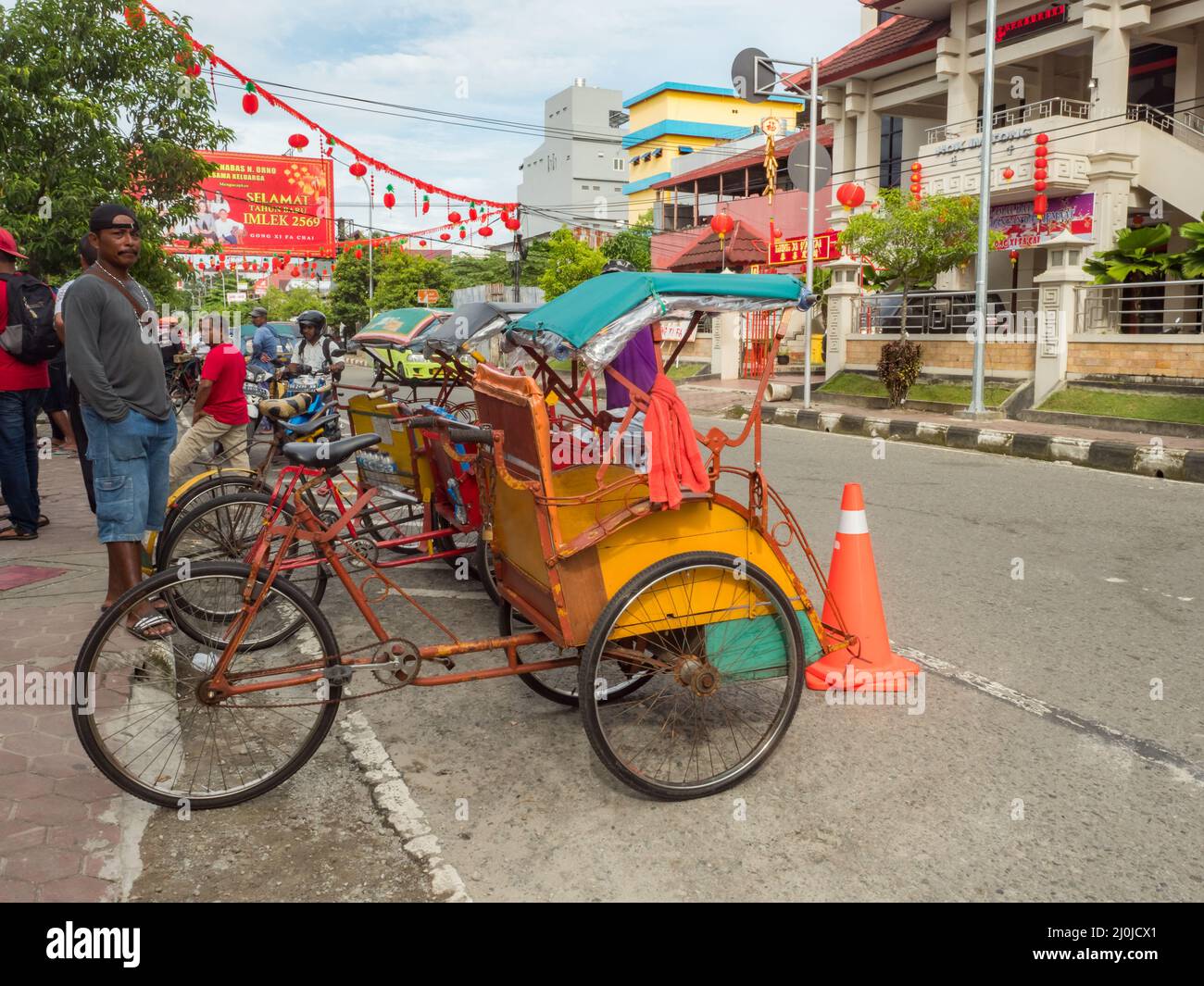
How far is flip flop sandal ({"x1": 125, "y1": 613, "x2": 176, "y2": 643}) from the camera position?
3.25 metres

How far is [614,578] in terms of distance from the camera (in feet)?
11.4

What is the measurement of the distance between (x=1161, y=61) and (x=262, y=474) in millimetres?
24784

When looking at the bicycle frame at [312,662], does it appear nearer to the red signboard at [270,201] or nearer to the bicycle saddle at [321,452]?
the bicycle saddle at [321,452]

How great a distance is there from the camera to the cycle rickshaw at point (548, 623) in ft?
10.9

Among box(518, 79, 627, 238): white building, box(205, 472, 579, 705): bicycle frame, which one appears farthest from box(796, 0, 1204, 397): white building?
box(518, 79, 627, 238): white building

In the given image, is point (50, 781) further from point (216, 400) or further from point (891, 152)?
point (891, 152)

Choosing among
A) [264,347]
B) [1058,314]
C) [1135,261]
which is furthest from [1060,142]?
[264,347]

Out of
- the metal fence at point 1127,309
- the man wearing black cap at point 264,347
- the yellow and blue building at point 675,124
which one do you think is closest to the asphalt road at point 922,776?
the man wearing black cap at point 264,347

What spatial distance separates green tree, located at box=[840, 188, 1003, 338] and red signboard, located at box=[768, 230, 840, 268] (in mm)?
11307

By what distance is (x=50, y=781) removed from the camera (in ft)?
11.2

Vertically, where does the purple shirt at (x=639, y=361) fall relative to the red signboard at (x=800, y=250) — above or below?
below

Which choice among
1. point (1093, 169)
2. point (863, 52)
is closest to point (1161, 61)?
point (1093, 169)

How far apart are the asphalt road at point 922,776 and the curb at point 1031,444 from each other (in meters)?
5.10

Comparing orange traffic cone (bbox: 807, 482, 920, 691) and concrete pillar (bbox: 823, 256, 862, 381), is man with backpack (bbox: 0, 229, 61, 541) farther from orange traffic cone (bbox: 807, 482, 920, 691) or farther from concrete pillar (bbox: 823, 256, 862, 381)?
concrete pillar (bbox: 823, 256, 862, 381)
